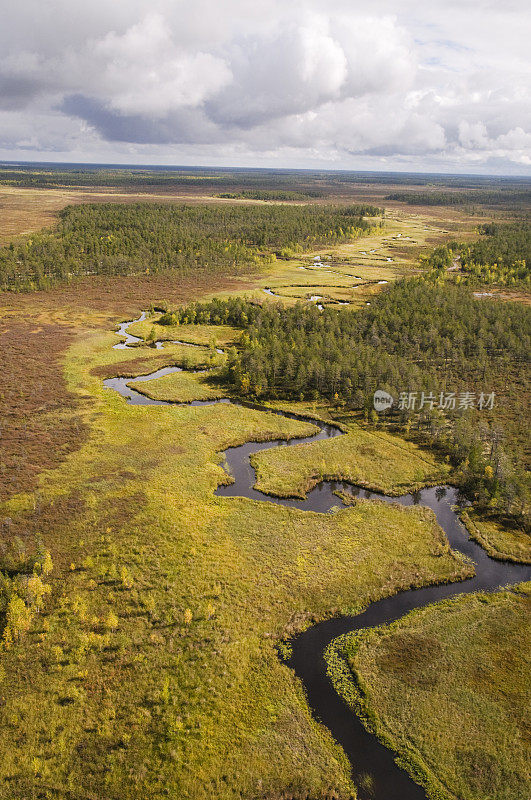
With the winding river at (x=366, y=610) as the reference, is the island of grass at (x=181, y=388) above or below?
above

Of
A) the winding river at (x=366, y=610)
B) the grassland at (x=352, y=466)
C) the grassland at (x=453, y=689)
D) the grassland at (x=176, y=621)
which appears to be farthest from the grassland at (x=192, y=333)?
the grassland at (x=453, y=689)

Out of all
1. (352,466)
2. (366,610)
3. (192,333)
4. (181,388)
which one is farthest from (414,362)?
(366,610)

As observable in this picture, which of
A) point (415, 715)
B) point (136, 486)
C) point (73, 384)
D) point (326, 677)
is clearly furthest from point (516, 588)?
point (73, 384)

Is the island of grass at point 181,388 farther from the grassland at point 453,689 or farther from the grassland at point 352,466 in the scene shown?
the grassland at point 453,689

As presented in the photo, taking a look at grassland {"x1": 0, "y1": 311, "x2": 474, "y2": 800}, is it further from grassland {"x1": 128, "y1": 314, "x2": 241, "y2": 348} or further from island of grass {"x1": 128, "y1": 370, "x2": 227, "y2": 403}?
grassland {"x1": 128, "y1": 314, "x2": 241, "y2": 348}

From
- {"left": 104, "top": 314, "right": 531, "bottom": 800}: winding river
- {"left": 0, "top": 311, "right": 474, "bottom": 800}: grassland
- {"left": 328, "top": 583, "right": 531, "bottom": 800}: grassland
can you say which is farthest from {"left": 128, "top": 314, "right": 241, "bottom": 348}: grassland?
{"left": 328, "top": 583, "right": 531, "bottom": 800}: grassland
